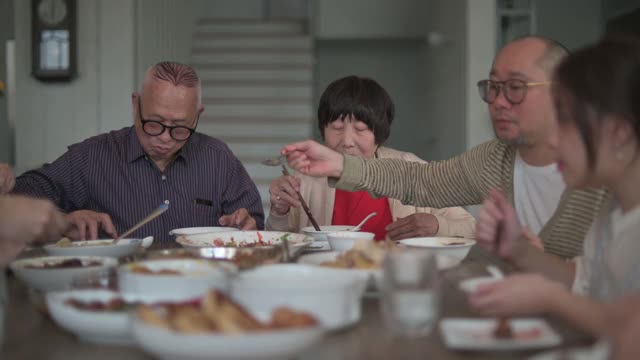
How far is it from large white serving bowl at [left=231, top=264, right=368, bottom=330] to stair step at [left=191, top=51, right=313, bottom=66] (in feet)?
22.0

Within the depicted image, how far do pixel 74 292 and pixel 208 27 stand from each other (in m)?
7.27

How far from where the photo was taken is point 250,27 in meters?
8.27

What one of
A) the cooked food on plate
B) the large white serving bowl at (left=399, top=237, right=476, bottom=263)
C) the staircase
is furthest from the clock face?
the cooked food on plate

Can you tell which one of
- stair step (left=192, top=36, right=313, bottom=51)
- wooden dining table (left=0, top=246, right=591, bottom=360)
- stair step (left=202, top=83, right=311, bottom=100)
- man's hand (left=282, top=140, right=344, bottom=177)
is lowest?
wooden dining table (left=0, top=246, right=591, bottom=360)

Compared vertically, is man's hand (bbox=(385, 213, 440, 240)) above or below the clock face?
below

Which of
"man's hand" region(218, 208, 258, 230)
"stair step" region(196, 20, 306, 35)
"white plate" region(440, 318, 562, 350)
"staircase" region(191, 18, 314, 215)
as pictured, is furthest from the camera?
"stair step" region(196, 20, 306, 35)

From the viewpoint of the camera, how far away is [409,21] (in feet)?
27.5

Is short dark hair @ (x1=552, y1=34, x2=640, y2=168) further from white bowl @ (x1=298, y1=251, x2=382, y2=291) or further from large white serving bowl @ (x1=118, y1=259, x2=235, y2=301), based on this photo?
large white serving bowl @ (x1=118, y1=259, x2=235, y2=301)

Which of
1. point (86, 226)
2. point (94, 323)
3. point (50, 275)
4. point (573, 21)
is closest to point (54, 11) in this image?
A: point (86, 226)

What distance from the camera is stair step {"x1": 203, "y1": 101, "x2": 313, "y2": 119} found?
7.30 metres

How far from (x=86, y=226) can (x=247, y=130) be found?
4993 mm

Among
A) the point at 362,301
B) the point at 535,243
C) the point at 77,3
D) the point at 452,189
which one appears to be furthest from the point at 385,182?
the point at 77,3

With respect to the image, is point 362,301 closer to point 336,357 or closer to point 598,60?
point 336,357

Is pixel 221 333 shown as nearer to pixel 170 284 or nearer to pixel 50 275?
pixel 170 284
